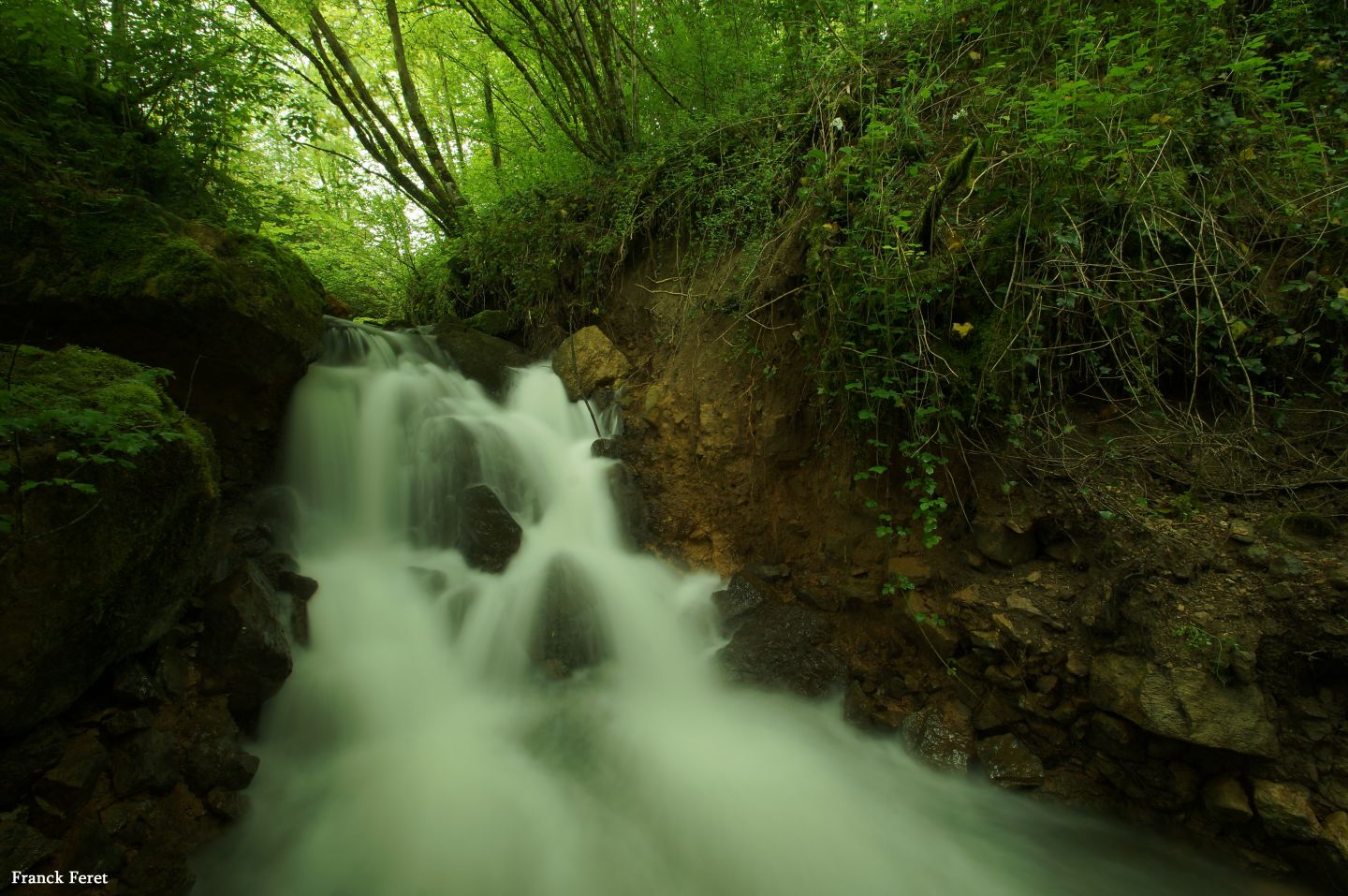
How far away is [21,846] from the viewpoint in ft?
6.13

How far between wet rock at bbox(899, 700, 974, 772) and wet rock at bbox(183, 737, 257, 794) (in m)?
3.46

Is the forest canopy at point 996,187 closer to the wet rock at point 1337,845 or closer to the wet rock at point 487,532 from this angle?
the wet rock at point 1337,845

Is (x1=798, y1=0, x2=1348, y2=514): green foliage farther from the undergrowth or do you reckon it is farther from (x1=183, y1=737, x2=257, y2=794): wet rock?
(x1=183, y1=737, x2=257, y2=794): wet rock

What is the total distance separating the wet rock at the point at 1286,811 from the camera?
2078mm

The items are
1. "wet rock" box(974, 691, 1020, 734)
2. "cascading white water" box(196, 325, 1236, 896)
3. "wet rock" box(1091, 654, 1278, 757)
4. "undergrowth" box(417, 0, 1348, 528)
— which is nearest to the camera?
"wet rock" box(1091, 654, 1278, 757)

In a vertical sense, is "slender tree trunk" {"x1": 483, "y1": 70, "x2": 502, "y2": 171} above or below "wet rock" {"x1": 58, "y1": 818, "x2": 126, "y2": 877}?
above

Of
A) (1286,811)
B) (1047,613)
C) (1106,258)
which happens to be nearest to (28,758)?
(1047,613)

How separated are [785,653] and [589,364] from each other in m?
3.28

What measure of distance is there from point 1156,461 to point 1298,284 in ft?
3.22

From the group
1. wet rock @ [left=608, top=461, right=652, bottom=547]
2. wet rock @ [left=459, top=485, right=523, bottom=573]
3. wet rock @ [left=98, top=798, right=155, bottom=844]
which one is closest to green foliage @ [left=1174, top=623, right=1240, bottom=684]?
wet rock @ [left=608, top=461, right=652, bottom=547]

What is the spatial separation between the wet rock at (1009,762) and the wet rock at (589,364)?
3.97 metres

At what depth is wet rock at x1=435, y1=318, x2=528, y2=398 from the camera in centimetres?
542

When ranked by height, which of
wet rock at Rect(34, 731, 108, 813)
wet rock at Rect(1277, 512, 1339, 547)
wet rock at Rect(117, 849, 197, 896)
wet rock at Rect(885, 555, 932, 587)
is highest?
wet rock at Rect(1277, 512, 1339, 547)

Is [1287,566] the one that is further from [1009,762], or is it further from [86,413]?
[86,413]
